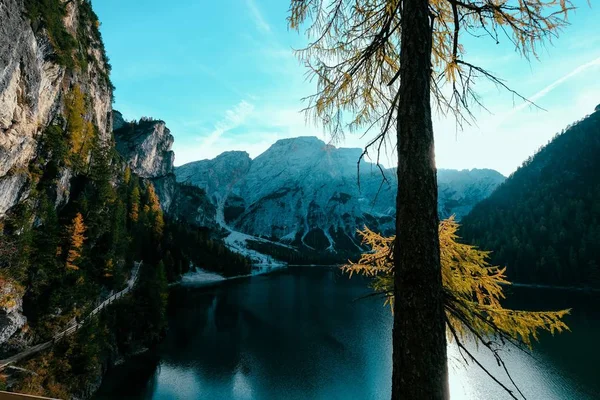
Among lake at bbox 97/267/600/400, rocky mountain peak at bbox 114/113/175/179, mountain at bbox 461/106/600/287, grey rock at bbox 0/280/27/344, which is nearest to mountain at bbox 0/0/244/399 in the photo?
grey rock at bbox 0/280/27/344

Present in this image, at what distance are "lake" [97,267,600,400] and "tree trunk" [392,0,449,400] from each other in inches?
729

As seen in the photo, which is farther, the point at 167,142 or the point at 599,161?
the point at 167,142

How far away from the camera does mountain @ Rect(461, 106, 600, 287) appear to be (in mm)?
96812

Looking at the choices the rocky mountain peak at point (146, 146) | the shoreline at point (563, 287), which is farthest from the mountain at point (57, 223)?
the shoreline at point (563, 287)

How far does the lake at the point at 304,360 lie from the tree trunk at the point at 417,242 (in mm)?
18511

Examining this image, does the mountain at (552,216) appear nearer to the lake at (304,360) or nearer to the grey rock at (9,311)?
the lake at (304,360)

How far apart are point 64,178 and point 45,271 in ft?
42.5

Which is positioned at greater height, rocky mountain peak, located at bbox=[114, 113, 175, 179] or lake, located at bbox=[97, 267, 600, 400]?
rocky mountain peak, located at bbox=[114, 113, 175, 179]

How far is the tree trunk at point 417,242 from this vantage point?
2.55 meters

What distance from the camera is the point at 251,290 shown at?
278 ft

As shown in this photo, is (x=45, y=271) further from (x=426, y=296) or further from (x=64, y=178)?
(x=426, y=296)

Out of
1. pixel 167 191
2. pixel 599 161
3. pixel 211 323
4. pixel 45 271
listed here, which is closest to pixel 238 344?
pixel 211 323

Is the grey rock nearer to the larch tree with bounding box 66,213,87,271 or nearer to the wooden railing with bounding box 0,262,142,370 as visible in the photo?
the wooden railing with bounding box 0,262,142,370

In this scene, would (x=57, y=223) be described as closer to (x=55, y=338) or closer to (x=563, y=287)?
(x=55, y=338)
